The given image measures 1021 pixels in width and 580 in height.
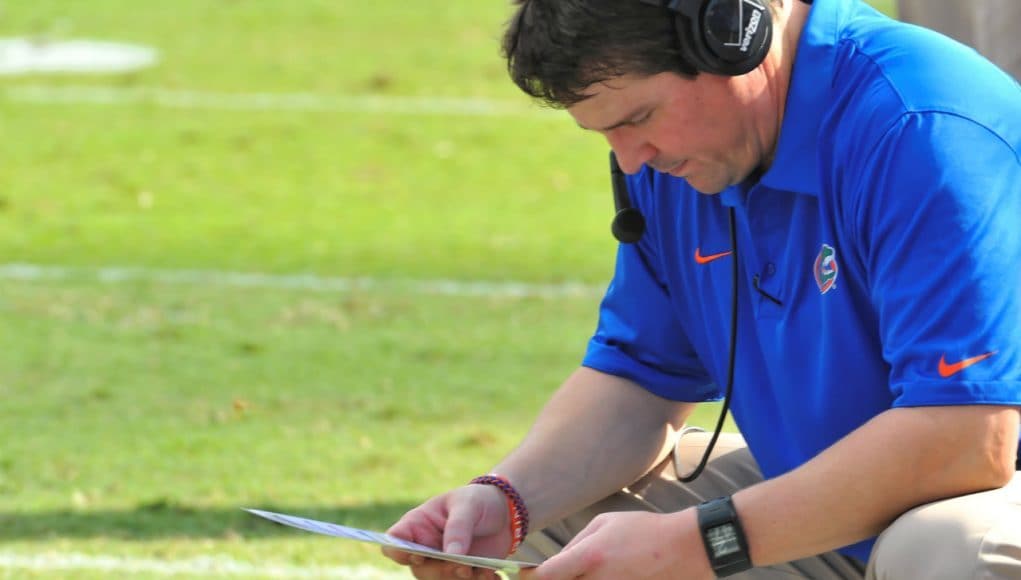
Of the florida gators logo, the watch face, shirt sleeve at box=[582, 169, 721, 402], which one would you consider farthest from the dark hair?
the watch face

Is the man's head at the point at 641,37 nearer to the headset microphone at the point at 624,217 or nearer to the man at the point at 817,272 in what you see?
the man at the point at 817,272

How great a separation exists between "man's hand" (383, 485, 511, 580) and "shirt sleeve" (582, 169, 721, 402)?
1.10 feet

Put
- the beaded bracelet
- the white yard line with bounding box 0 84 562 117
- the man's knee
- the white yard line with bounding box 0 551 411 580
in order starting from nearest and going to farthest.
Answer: the man's knee, the beaded bracelet, the white yard line with bounding box 0 551 411 580, the white yard line with bounding box 0 84 562 117

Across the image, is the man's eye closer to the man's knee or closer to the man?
the man

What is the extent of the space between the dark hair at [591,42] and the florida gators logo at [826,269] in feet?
1.08

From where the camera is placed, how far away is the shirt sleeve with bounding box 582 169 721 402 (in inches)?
110

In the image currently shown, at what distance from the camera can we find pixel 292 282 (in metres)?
6.26

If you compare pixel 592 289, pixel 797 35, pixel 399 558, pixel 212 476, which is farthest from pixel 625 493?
pixel 592 289

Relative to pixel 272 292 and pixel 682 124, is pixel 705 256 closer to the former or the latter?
pixel 682 124

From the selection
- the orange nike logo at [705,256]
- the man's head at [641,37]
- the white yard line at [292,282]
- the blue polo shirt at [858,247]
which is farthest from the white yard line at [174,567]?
the white yard line at [292,282]

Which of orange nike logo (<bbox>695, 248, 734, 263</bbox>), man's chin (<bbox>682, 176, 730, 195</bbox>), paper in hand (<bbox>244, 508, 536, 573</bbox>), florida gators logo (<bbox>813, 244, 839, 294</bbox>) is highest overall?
man's chin (<bbox>682, 176, 730, 195</bbox>)

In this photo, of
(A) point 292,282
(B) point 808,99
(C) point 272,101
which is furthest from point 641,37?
(C) point 272,101

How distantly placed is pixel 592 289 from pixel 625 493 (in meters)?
3.29

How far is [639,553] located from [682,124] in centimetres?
62
